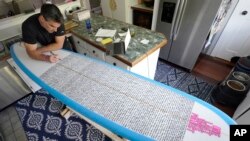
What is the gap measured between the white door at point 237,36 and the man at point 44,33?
9.34ft

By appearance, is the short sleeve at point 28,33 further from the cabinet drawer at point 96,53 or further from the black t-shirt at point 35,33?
the cabinet drawer at point 96,53

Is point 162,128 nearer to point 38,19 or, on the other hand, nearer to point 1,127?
point 38,19

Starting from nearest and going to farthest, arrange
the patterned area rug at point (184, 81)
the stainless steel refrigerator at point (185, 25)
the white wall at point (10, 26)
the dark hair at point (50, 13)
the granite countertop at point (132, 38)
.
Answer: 1. the dark hair at point (50, 13)
2. the granite countertop at point (132, 38)
3. the white wall at point (10, 26)
4. the stainless steel refrigerator at point (185, 25)
5. the patterned area rug at point (184, 81)

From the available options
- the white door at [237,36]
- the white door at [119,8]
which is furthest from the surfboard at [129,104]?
the white door at [237,36]

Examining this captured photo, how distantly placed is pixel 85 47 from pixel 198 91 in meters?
1.93

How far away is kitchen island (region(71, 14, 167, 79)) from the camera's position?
5.03ft

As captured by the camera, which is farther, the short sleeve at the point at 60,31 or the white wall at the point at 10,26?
the white wall at the point at 10,26

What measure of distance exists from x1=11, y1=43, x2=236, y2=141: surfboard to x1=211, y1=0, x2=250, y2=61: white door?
2.35 meters

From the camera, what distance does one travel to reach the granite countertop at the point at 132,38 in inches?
59.8

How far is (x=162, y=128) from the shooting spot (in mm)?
856

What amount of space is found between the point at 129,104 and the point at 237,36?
275 cm

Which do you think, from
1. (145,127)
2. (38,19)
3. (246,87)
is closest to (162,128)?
(145,127)

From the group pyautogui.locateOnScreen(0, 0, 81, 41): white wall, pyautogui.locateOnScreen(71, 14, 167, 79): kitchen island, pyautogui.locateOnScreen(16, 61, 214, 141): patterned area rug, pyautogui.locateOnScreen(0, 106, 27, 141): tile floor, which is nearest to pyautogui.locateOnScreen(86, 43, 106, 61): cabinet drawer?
pyautogui.locateOnScreen(71, 14, 167, 79): kitchen island

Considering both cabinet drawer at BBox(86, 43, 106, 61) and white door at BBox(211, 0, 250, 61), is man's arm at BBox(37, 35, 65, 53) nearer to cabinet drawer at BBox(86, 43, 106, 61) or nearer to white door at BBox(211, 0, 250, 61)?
cabinet drawer at BBox(86, 43, 106, 61)
